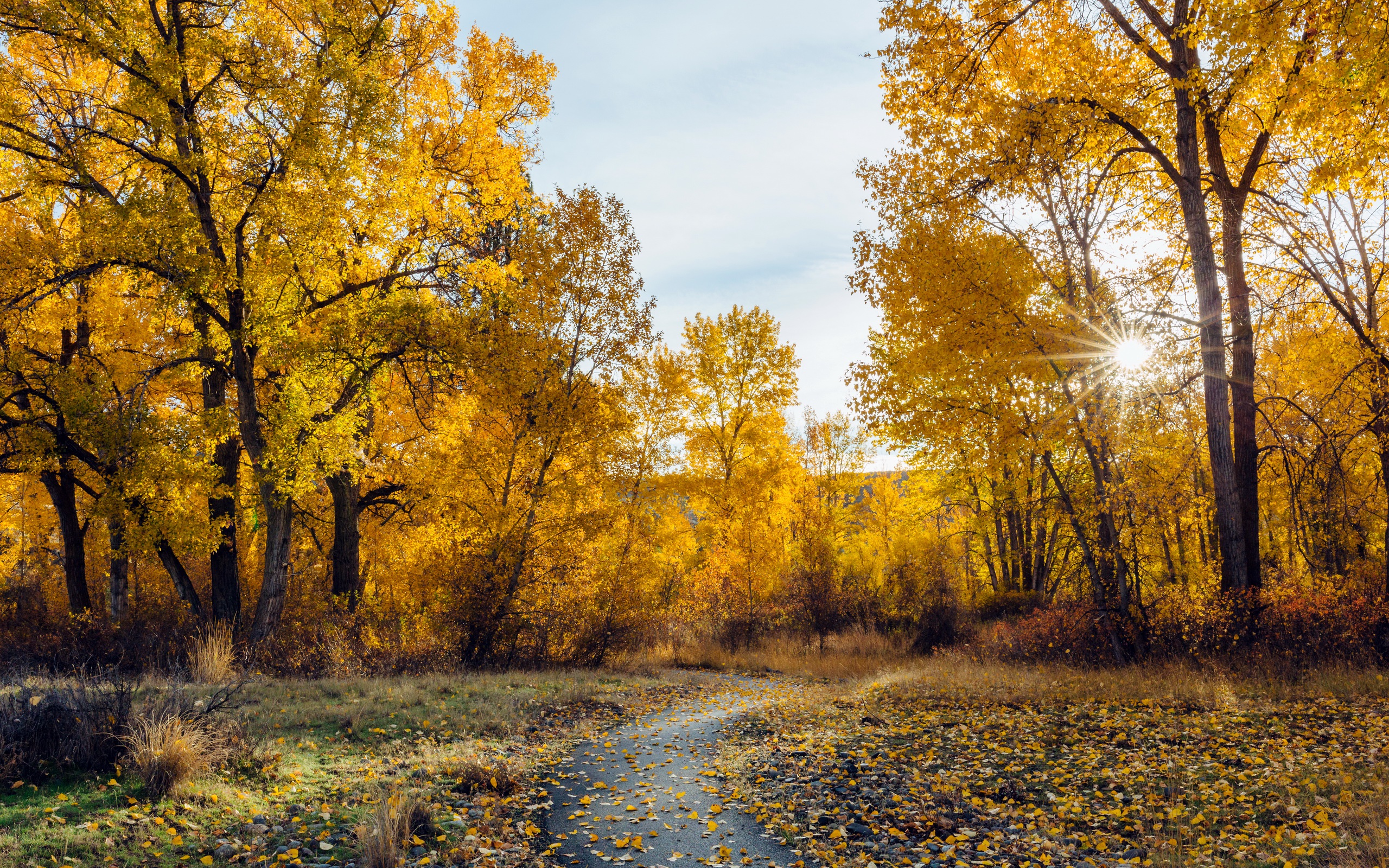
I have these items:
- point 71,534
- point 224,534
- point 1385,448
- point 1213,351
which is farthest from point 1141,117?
point 71,534

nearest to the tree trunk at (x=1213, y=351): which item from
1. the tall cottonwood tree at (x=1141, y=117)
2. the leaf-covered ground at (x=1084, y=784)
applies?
the tall cottonwood tree at (x=1141, y=117)

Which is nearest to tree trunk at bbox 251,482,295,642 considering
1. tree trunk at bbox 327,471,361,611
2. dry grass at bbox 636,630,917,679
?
tree trunk at bbox 327,471,361,611

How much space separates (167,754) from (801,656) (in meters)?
14.9

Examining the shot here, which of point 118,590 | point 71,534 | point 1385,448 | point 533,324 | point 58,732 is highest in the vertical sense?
point 533,324

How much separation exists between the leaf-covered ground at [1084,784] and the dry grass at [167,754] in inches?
183

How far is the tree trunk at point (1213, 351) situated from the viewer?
10.6 m

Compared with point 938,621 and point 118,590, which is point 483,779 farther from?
point 118,590

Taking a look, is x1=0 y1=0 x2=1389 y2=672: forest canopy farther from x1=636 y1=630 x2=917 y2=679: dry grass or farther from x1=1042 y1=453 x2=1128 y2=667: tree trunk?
x1=636 y1=630 x2=917 y2=679: dry grass

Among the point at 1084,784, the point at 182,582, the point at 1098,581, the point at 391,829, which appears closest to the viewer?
the point at 391,829

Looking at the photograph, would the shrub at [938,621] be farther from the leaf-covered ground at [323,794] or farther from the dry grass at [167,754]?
the dry grass at [167,754]

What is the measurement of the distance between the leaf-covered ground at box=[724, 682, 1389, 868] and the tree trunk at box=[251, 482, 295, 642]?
29.6 ft

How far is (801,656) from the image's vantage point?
60.6 ft

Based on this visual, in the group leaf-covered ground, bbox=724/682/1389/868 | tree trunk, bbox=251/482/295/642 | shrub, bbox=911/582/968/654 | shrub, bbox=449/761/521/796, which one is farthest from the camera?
shrub, bbox=911/582/968/654

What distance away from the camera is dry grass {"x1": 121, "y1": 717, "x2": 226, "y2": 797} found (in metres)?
5.57
